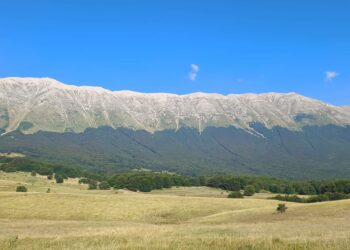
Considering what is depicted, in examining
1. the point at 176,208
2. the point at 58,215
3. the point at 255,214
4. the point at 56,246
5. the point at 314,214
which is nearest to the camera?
the point at 56,246

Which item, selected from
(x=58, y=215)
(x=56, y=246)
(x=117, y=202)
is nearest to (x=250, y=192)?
(x=117, y=202)

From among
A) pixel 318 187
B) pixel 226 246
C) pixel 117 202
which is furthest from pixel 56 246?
pixel 318 187

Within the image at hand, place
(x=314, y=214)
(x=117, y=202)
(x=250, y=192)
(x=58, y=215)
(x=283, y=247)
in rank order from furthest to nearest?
(x=250, y=192) < (x=117, y=202) < (x=58, y=215) < (x=314, y=214) < (x=283, y=247)

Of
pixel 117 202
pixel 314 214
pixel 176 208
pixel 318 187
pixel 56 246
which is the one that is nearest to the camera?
pixel 56 246

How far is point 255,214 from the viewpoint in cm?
6362

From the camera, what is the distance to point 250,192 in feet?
538

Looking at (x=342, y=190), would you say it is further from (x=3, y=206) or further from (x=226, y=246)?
(x=226, y=246)

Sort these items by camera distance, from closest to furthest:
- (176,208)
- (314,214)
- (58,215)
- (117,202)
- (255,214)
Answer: (314,214), (255,214), (58,215), (176,208), (117,202)

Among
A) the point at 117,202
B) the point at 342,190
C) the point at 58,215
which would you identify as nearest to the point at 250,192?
the point at 342,190

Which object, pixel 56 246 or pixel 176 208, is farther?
pixel 176 208

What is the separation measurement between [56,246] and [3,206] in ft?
173

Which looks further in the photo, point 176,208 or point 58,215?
point 176,208

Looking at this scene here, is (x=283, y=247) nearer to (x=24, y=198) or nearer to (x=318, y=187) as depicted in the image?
(x=24, y=198)

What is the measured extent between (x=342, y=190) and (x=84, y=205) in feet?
395
